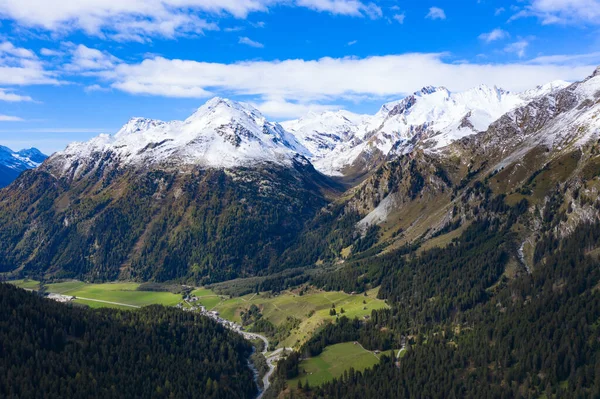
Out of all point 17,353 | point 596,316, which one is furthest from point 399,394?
point 17,353

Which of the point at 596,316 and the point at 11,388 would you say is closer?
the point at 11,388

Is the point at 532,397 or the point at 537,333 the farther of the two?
the point at 537,333

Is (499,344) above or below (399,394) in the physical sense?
above

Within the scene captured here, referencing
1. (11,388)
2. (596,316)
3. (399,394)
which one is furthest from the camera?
(596,316)

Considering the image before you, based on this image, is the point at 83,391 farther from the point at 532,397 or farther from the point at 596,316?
the point at 596,316

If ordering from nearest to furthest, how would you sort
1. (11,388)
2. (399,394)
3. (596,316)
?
1. (11,388)
2. (399,394)
3. (596,316)

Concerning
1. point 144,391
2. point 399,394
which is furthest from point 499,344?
point 144,391

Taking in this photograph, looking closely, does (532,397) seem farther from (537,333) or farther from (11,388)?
(11,388)

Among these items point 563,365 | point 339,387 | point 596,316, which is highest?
point 596,316

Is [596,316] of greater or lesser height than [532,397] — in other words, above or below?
above
